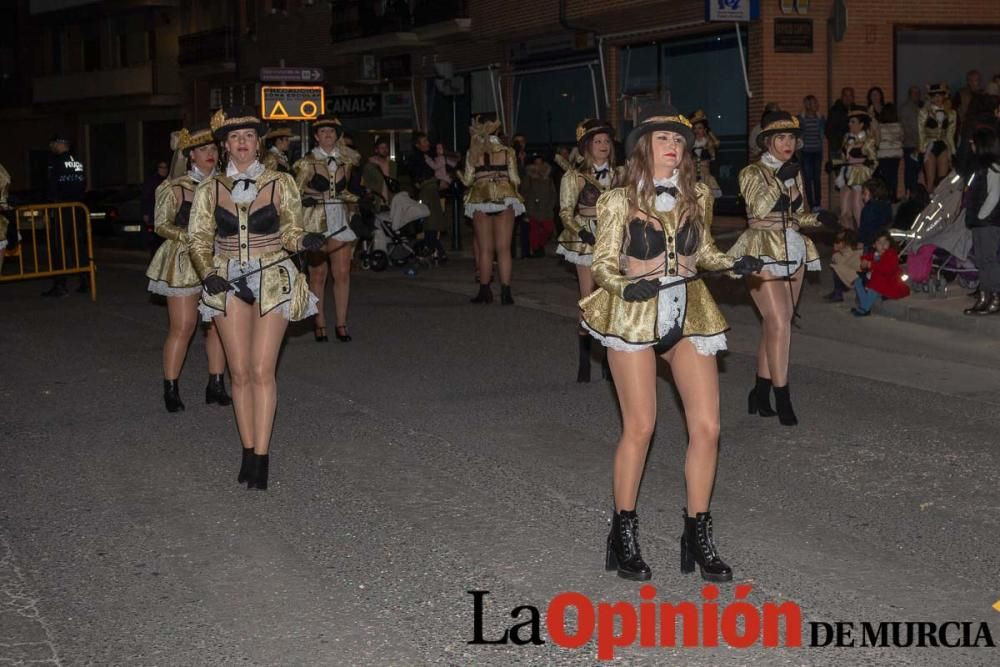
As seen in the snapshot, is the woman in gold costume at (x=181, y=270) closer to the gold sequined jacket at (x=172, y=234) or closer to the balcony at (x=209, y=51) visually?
the gold sequined jacket at (x=172, y=234)

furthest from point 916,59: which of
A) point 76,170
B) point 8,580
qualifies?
point 8,580

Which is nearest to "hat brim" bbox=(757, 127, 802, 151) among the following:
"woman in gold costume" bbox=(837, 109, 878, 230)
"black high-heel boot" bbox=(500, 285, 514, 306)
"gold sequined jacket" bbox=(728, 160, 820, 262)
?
"gold sequined jacket" bbox=(728, 160, 820, 262)

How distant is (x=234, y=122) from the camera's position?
8148 millimetres

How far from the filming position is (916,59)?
1036 inches

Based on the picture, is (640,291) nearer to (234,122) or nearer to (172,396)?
(234,122)

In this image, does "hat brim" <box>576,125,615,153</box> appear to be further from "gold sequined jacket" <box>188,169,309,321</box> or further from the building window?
the building window

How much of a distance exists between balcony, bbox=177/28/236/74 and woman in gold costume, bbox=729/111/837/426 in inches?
1631

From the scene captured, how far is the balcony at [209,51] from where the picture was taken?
50125 millimetres

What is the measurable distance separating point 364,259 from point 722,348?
1611 cm

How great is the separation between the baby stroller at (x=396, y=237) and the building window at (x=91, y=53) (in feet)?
139

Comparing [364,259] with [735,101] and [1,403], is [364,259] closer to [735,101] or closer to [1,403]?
[735,101]

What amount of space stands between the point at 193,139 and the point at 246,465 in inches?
109

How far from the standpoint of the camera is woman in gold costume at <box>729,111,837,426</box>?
939 centimetres

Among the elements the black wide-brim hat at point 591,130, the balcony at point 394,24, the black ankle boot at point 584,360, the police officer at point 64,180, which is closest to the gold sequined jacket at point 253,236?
the black wide-brim hat at point 591,130
